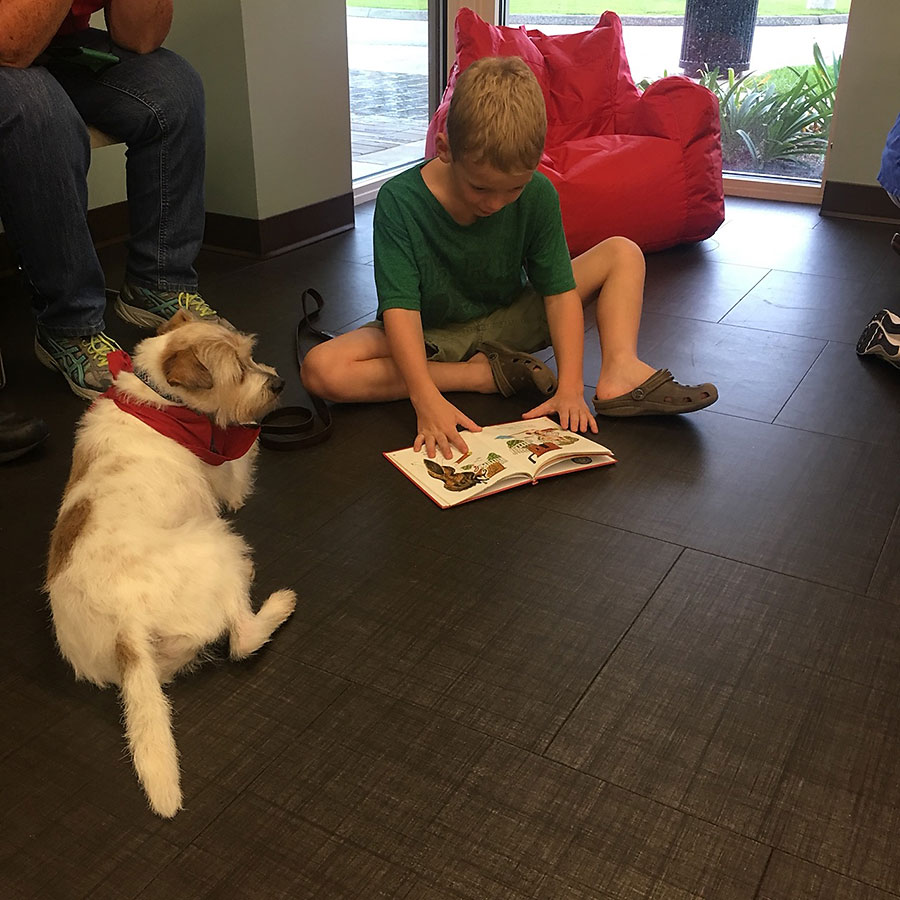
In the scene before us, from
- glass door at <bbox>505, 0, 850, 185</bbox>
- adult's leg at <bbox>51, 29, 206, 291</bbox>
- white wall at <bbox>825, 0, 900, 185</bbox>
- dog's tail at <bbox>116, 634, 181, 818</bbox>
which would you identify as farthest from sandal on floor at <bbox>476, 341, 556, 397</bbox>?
glass door at <bbox>505, 0, 850, 185</bbox>

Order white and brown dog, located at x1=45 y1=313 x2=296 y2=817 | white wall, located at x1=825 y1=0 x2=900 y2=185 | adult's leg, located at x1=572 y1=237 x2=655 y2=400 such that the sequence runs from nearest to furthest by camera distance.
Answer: white and brown dog, located at x1=45 y1=313 x2=296 y2=817
adult's leg, located at x1=572 y1=237 x2=655 y2=400
white wall, located at x1=825 y1=0 x2=900 y2=185

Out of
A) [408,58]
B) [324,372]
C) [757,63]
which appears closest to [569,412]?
[324,372]

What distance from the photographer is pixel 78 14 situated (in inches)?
82.2

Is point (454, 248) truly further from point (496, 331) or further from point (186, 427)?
point (186, 427)

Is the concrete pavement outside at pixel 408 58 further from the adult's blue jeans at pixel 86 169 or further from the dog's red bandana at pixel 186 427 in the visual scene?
the dog's red bandana at pixel 186 427

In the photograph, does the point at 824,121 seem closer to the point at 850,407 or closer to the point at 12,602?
the point at 850,407

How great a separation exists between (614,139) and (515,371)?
1445 millimetres

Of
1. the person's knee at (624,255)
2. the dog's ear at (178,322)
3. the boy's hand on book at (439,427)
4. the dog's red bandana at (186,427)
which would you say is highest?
the dog's ear at (178,322)

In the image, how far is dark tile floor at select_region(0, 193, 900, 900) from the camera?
3.11 feet

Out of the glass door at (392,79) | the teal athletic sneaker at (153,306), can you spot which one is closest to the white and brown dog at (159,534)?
the teal athletic sneaker at (153,306)

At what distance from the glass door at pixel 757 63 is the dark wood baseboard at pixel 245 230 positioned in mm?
1704

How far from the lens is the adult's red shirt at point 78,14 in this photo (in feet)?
6.77

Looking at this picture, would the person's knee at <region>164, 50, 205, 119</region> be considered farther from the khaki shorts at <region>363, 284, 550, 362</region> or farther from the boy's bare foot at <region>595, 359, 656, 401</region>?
the boy's bare foot at <region>595, 359, 656, 401</region>

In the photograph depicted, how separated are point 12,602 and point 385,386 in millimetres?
849
